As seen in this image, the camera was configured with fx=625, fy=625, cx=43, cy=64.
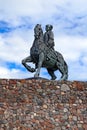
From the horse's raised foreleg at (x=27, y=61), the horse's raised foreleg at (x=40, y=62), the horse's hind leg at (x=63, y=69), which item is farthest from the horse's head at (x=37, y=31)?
the horse's hind leg at (x=63, y=69)

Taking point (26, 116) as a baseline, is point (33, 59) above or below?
above

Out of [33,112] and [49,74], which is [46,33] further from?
[33,112]

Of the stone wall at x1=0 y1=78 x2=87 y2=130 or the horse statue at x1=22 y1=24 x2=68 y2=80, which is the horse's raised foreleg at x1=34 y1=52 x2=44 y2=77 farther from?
the stone wall at x1=0 y1=78 x2=87 y2=130

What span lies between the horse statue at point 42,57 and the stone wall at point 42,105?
804 mm

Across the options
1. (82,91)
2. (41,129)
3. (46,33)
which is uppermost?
(46,33)

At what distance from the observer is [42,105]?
20969 millimetres

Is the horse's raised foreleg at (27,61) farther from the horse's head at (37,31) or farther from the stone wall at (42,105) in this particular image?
→ the horse's head at (37,31)

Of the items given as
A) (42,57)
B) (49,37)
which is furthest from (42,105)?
(49,37)

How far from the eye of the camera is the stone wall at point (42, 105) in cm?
2045

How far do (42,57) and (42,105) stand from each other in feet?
6.15

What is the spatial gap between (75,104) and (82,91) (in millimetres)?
586

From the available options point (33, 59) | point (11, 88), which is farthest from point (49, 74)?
point (11, 88)

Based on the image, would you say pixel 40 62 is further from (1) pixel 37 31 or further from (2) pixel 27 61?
(1) pixel 37 31

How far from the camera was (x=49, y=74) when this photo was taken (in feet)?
75.2
